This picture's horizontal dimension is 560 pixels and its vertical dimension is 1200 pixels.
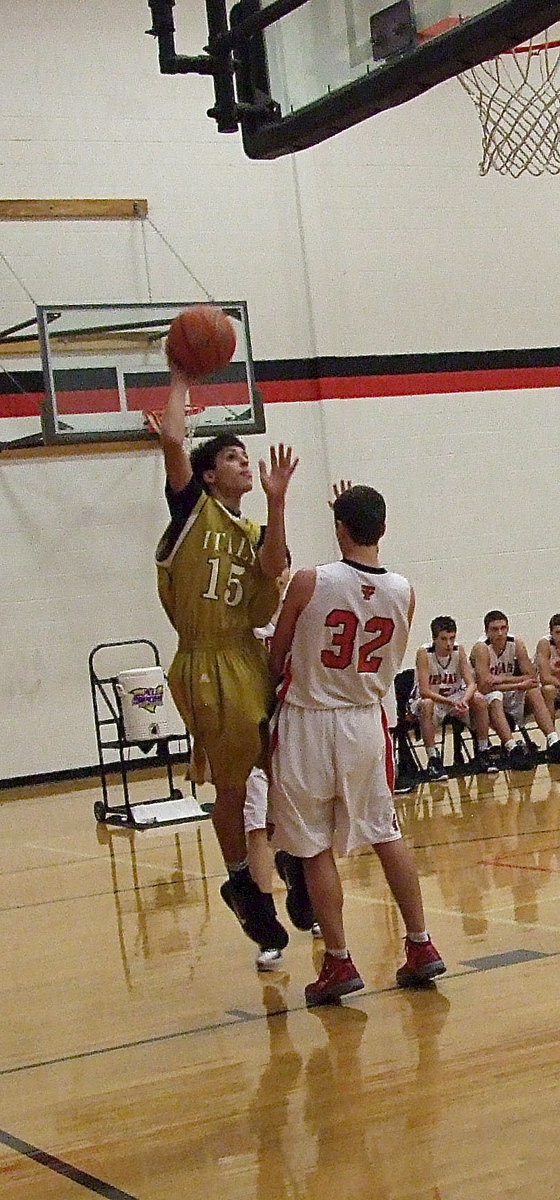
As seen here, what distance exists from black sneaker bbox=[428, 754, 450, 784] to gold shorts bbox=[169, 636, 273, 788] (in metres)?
5.69

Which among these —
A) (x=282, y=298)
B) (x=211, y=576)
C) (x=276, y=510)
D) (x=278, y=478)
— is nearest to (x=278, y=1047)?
(x=211, y=576)

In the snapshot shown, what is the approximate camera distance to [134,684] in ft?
33.5

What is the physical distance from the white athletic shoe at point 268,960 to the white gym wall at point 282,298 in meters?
7.08

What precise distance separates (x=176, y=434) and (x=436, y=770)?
241 inches

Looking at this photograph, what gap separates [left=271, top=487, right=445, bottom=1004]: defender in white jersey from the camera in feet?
15.8

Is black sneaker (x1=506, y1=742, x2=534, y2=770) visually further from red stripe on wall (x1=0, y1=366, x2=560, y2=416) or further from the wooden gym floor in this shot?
red stripe on wall (x1=0, y1=366, x2=560, y2=416)

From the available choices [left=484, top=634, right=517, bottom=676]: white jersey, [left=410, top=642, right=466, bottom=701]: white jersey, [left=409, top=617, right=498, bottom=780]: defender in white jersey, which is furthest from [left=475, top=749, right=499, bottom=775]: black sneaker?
[left=484, top=634, right=517, bottom=676]: white jersey

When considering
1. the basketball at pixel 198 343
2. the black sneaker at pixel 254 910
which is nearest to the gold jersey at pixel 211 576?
the basketball at pixel 198 343

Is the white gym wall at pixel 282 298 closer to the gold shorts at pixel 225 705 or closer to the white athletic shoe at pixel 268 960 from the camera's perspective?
the white athletic shoe at pixel 268 960

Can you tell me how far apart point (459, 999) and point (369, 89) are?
2847mm

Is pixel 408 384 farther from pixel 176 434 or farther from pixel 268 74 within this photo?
pixel 176 434

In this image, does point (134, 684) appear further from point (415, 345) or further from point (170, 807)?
point (415, 345)

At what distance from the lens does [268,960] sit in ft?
18.0

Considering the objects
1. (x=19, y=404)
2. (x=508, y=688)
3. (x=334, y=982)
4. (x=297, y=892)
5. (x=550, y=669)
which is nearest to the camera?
(x=334, y=982)
